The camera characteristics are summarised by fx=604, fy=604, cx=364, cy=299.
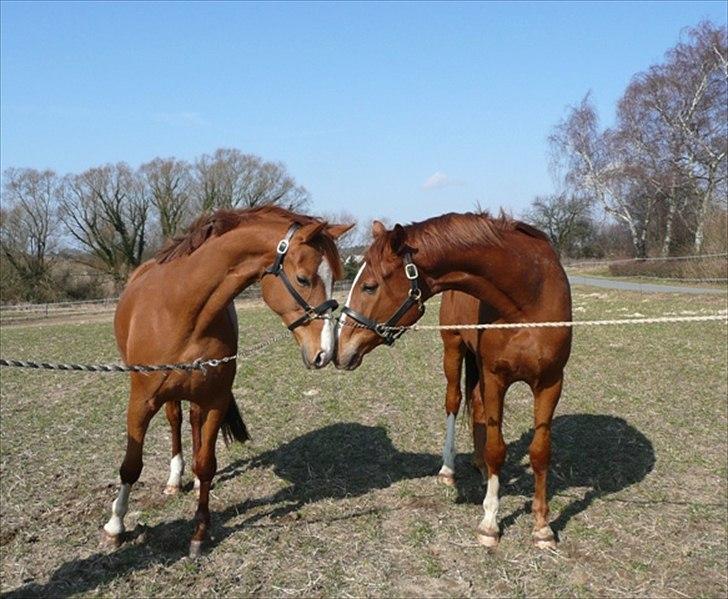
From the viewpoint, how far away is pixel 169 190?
42.1 m

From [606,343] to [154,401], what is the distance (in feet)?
34.3

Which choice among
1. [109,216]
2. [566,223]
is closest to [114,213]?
[109,216]

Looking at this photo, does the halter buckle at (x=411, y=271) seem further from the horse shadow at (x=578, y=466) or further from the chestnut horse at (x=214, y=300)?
the horse shadow at (x=578, y=466)

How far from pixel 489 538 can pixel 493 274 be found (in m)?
1.71

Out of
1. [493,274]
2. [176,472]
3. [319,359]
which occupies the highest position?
[493,274]

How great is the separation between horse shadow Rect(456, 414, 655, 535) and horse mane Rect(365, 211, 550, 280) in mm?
2013

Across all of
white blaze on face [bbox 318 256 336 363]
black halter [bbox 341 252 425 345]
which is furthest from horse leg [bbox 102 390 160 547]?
black halter [bbox 341 252 425 345]

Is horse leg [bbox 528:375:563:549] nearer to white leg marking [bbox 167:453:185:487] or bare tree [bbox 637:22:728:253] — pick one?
white leg marking [bbox 167:453:185:487]

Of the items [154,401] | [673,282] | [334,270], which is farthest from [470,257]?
[673,282]

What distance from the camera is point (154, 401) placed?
376cm

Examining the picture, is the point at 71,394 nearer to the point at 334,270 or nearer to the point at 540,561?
the point at 334,270

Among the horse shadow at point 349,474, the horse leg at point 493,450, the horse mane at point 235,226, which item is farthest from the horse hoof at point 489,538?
the horse mane at point 235,226

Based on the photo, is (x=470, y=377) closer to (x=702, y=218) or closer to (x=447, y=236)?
(x=447, y=236)

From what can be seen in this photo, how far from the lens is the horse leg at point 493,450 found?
3.94 m
